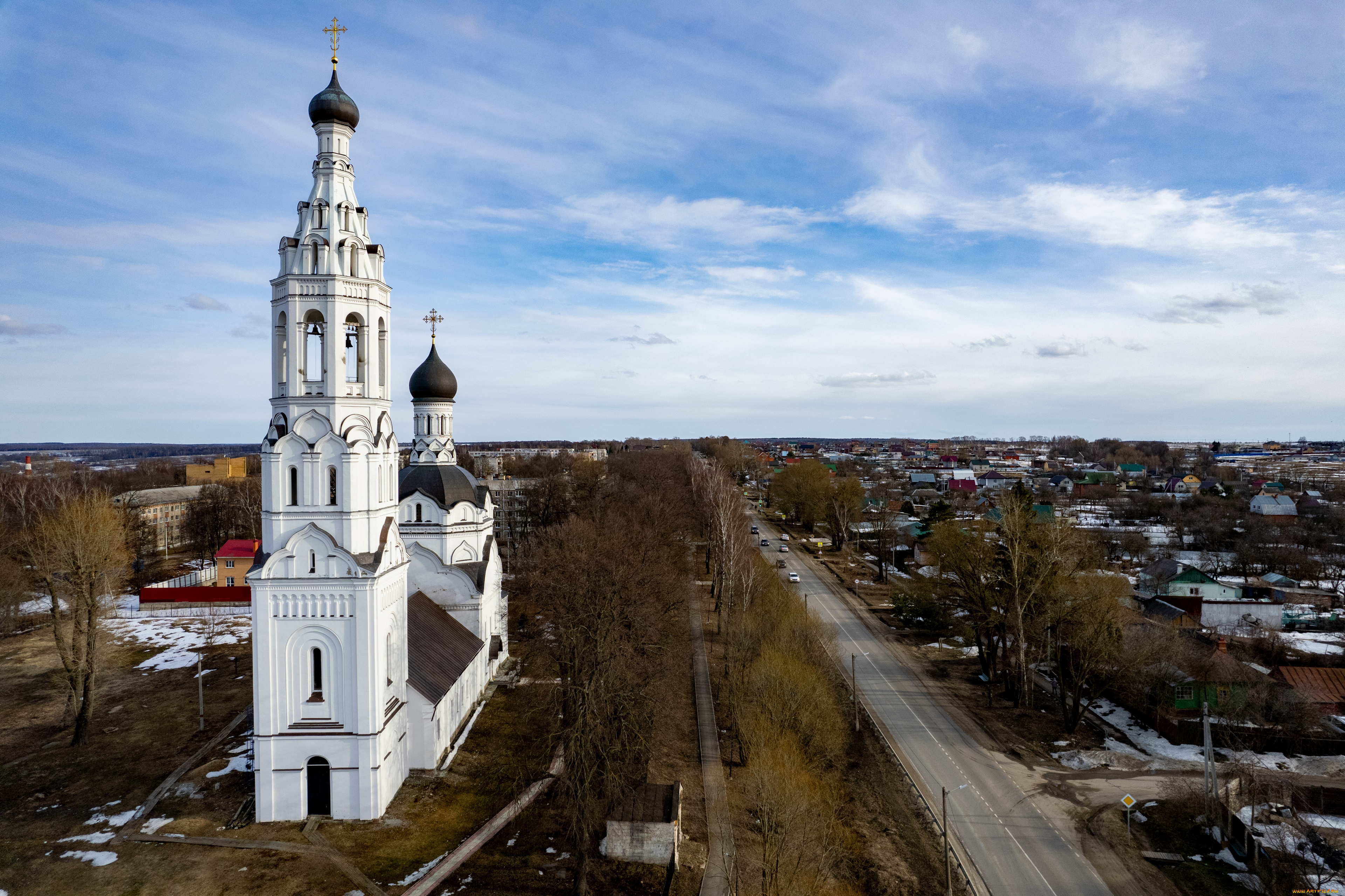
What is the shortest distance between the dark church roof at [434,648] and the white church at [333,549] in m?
0.20

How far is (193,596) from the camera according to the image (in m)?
44.9

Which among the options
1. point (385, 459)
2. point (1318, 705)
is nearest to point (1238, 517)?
point (1318, 705)

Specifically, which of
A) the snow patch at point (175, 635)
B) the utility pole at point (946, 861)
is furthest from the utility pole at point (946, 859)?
the snow patch at point (175, 635)

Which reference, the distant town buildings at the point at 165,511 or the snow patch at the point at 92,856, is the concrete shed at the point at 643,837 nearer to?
the snow patch at the point at 92,856

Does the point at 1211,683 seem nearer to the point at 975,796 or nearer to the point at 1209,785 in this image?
the point at 1209,785

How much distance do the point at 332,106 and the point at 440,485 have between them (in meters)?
15.6

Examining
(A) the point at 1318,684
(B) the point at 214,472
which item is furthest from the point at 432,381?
(B) the point at 214,472

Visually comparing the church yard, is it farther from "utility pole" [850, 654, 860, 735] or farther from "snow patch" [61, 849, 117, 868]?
"utility pole" [850, 654, 860, 735]

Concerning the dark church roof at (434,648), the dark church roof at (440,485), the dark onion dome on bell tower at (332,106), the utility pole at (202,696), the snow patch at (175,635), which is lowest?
the snow patch at (175,635)

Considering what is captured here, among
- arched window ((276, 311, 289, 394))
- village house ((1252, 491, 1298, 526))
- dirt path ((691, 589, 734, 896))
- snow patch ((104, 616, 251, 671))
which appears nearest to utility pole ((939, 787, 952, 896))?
dirt path ((691, 589, 734, 896))

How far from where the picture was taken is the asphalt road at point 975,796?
17875mm

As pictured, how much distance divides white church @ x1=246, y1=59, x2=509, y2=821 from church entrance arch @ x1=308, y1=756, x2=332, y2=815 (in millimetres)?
36

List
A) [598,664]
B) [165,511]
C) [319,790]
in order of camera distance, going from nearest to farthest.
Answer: [598,664] < [319,790] < [165,511]

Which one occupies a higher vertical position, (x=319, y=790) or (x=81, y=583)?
(x=81, y=583)
